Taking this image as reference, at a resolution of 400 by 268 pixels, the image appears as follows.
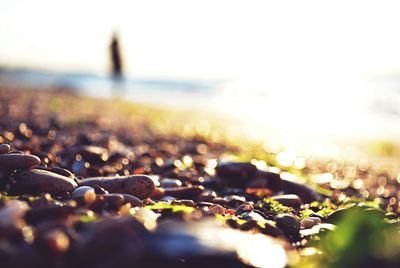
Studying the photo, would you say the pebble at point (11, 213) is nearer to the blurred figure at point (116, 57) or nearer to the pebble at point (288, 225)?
the pebble at point (288, 225)

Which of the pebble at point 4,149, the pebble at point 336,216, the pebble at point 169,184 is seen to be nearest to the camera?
the pebble at point 336,216

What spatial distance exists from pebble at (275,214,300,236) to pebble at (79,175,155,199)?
1062 mm

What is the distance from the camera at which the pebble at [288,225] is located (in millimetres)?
2762

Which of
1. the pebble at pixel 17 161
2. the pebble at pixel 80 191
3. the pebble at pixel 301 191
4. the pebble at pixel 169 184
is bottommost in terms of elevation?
the pebble at pixel 301 191

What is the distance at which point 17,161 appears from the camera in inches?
118

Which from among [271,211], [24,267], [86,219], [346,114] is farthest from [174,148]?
[346,114]

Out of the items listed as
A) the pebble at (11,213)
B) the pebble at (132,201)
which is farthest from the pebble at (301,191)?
the pebble at (11,213)

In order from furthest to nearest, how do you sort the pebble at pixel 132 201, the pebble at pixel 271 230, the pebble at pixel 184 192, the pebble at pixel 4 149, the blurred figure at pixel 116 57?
the blurred figure at pixel 116 57 < the pebble at pixel 184 192 < the pebble at pixel 4 149 < the pebble at pixel 132 201 < the pebble at pixel 271 230

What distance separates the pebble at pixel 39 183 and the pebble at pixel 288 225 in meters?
1.39

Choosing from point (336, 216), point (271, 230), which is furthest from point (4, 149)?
point (336, 216)

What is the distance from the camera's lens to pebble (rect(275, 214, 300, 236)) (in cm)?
276

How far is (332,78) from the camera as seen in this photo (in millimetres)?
34438

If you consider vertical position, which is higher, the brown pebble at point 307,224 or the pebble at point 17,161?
the pebble at point 17,161

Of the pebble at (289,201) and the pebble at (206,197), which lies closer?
the pebble at (206,197)
